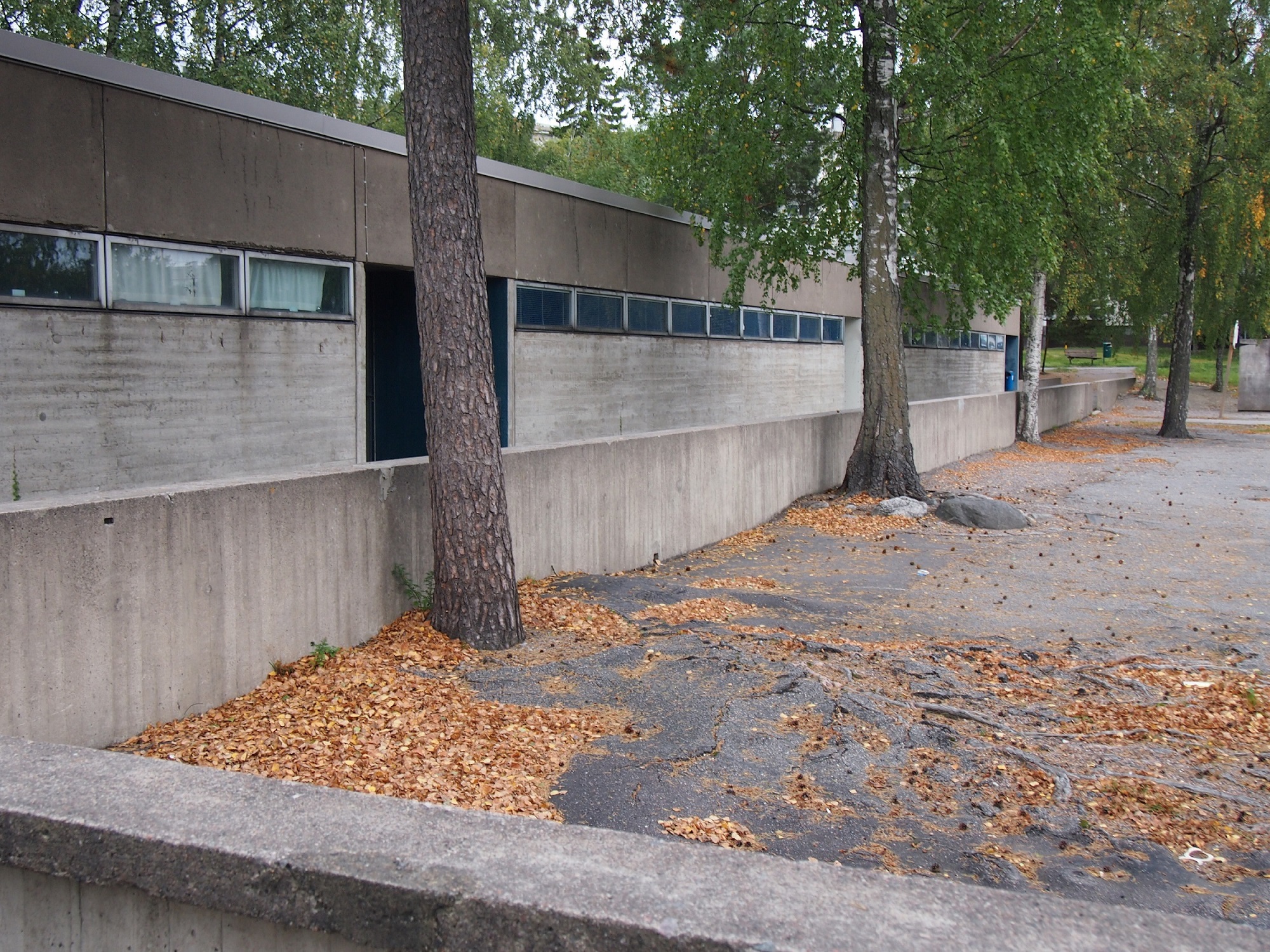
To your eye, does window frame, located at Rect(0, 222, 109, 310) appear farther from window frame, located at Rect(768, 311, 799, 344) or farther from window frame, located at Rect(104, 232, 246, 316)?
window frame, located at Rect(768, 311, 799, 344)

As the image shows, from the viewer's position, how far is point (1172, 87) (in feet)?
78.9

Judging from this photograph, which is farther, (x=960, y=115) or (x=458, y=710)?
(x=960, y=115)

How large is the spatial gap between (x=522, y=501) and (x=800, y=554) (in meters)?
4.03

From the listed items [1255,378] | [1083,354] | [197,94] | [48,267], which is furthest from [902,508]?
[1083,354]

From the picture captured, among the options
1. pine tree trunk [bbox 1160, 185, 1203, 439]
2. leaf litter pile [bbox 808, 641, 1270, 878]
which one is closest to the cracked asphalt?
leaf litter pile [bbox 808, 641, 1270, 878]

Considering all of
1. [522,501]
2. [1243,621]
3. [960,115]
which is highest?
[960,115]

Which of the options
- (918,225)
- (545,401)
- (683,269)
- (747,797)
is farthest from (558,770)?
(683,269)

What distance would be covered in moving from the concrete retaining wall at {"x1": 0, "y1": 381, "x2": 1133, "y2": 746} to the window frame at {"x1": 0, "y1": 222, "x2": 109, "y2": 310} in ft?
13.6

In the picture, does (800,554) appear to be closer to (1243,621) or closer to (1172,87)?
(1243,621)

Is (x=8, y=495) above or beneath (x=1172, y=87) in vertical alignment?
beneath

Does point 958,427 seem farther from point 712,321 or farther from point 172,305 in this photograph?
point 172,305

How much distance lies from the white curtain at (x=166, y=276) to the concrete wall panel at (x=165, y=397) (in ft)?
0.55

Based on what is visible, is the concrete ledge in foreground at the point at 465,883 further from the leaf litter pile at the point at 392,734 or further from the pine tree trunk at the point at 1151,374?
the pine tree trunk at the point at 1151,374

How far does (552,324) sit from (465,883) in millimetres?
14368
